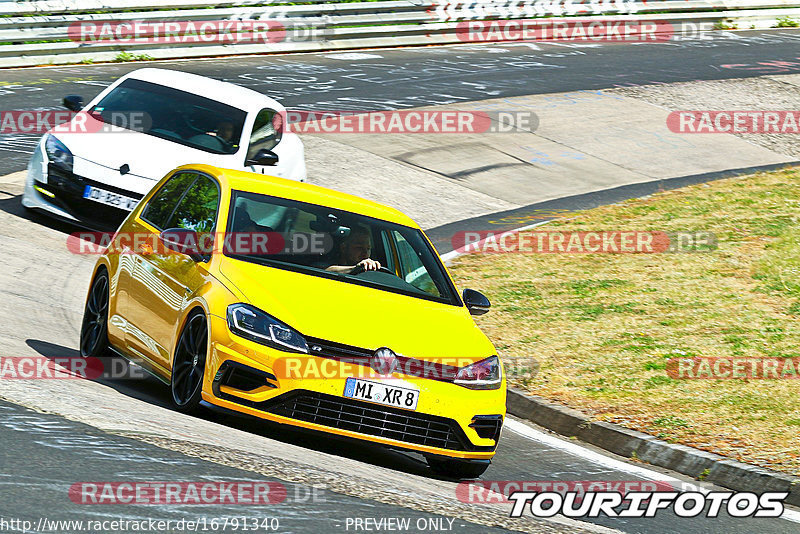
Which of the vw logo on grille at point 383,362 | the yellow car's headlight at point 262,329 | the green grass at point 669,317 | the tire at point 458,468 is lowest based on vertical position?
the green grass at point 669,317

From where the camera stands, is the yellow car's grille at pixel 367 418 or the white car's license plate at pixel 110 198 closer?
the yellow car's grille at pixel 367 418

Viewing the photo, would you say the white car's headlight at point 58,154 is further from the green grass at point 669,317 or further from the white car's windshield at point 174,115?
the green grass at point 669,317

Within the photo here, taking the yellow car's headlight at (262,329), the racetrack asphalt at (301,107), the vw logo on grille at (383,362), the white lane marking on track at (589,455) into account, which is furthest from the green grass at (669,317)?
the yellow car's headlight at (262,329)

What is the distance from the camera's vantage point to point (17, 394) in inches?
272

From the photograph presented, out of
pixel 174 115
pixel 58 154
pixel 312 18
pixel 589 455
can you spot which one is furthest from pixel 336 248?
pixel 312 18

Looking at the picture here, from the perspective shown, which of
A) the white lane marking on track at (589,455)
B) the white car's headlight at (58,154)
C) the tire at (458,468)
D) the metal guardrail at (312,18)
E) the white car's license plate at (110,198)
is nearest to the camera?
the tire at (458,468)

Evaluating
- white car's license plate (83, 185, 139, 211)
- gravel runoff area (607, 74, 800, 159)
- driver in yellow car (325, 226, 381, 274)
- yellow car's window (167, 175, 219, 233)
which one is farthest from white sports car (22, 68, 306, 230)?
gravel runoff area (607, 74, 800, 159)

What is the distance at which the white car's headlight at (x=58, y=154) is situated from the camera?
12.5m

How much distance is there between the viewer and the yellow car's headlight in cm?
681

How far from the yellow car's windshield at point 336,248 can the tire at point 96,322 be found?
146 centimetres

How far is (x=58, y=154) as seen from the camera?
41.2ft

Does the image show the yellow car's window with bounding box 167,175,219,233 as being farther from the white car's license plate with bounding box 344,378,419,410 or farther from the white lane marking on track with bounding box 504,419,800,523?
the white lane marking on track with bounding box 504,419,800,523

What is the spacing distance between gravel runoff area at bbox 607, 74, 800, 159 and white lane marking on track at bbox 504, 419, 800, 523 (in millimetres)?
14735

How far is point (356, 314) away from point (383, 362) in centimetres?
42
